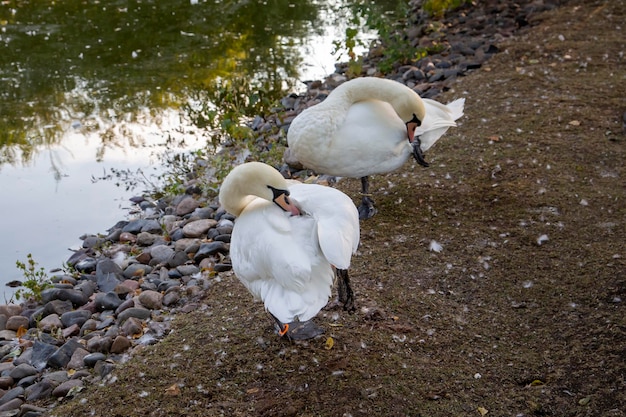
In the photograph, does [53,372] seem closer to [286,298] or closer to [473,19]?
[286,298]

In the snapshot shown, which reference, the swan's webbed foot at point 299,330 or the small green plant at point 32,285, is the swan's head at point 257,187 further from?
the small green plant at point 32,285

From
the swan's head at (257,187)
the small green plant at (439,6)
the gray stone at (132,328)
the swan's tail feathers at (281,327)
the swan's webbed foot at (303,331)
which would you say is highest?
the swan's head at (257,187)

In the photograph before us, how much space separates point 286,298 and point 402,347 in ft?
2.77

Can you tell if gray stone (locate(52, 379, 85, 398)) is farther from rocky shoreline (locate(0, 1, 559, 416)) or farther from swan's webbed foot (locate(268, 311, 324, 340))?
swan's webbed foot (locate(268, 311, 324, 340))

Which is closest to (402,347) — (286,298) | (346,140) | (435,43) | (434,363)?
(434,363)

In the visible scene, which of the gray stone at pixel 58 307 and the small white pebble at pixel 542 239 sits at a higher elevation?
the gray stone at pixel 58 307

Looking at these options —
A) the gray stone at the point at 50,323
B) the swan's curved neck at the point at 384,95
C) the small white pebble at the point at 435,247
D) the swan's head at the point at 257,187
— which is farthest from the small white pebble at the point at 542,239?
the gray stone at the point at 50,323

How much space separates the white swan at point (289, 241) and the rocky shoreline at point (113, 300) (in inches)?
40.2

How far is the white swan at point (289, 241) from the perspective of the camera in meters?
3.33

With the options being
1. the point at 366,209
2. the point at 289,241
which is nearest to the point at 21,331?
the point at 289,241

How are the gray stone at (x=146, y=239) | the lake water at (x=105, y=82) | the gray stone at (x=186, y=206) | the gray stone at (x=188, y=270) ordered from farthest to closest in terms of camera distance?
the lake water at (x=105, y=82)
the gray stone at (x=186, y=206)
the gray stone at (x=146, y=239)
the gray stone at (x=188, y=270)

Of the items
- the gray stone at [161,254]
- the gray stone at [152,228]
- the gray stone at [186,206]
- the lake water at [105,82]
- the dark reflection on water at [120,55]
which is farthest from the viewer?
the dark reflection on water at [120,55]

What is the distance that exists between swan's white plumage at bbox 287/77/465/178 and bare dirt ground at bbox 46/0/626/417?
0.54m

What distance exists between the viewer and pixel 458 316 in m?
4.12
